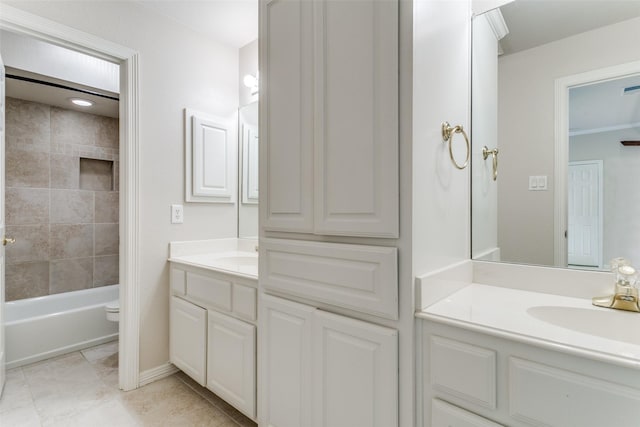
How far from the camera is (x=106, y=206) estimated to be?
11.7ft

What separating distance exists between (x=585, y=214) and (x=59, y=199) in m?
4.15

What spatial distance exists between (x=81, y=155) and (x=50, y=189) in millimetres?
451

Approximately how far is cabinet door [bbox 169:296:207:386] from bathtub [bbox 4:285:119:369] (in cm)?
108

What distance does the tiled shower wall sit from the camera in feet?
9.78

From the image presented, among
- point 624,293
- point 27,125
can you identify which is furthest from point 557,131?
point 27,125

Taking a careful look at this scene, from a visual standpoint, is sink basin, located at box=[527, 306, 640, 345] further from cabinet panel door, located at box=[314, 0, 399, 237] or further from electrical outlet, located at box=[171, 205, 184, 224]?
electrical outlet, located at box=[171, 205, 184, 224]

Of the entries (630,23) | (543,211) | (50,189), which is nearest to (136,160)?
(50,189)

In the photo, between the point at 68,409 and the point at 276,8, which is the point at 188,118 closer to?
the point at 276,8

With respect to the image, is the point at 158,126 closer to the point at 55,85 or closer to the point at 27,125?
the point at 55,85

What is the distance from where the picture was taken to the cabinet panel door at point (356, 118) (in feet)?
3.30

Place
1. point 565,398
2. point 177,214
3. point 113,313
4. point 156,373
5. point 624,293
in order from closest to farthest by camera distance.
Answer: point 565,398 → point 624,293 → point 156,373 → point 177,214 → point 113,313

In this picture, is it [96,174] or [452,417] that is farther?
[96,174]

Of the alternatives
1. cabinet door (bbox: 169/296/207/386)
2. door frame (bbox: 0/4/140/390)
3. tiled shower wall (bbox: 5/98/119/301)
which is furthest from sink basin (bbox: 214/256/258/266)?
tiled shower wall (bbox: 5/98/119/301)

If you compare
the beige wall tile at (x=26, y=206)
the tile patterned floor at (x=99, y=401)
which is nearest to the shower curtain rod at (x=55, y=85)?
the beige wall tile at (x=26, y=206)
